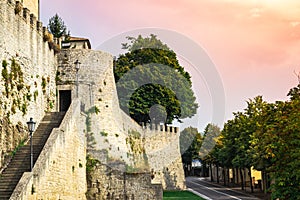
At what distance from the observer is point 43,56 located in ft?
92.0

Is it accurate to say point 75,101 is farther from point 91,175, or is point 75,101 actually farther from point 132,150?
point 132,150

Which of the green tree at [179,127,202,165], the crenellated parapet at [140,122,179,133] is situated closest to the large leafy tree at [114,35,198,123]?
the crenellated parapet at [140,122,179,133]

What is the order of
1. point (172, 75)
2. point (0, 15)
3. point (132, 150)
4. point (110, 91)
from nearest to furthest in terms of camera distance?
point (0, 15) < point (110, 91) < point (132, 150) < point (172, 75)

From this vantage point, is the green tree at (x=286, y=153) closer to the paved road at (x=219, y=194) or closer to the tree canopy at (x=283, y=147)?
the tree canopy at (x=283, y=147)

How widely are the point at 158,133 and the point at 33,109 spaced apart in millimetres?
22706

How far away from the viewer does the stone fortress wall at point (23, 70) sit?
2170 centimetres

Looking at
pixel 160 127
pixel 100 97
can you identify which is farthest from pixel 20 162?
pixel 160 127

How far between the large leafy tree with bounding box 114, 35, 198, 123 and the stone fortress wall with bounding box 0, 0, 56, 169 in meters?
18.9

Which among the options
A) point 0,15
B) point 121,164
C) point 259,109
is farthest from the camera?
point 259,109

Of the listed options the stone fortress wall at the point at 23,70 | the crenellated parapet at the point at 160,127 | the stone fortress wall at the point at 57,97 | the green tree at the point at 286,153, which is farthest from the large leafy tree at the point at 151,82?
the green tree at the point at 286,153

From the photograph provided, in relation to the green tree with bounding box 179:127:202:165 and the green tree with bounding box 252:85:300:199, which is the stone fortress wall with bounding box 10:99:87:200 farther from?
the green tree with bounding box 179:127:202:165

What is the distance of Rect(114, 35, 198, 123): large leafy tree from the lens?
4838cm

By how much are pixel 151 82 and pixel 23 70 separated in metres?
25.7

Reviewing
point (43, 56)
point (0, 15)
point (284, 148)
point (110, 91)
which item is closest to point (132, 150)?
point (110, 91)
